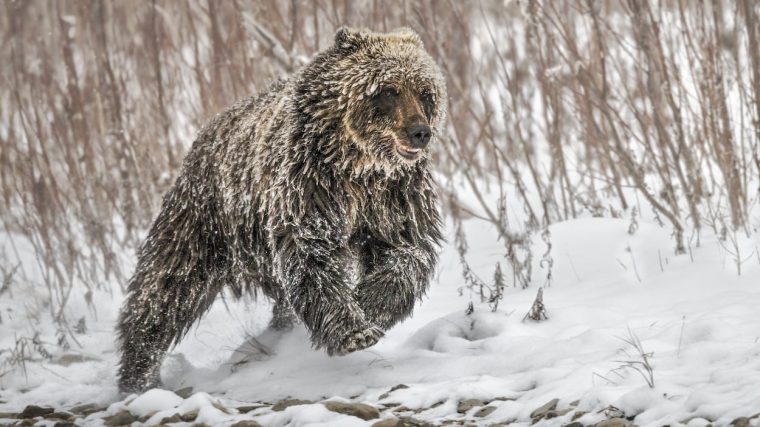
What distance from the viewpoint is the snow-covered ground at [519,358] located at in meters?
3.27

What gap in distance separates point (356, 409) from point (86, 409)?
1.68 meters

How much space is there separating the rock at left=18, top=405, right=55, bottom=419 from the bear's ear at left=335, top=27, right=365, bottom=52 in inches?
91.5

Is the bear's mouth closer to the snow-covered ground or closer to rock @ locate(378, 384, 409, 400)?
the snow-covered ground

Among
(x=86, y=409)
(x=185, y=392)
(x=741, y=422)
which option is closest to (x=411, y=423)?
(x=741, y=422)

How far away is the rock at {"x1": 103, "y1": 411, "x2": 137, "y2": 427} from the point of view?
3975 millimetres

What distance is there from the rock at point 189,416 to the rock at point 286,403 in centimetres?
35

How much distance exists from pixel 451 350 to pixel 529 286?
1.33 meters

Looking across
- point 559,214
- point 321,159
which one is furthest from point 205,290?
point 559,214

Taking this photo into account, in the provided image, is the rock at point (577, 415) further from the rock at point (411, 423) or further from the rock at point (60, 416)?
the rock at point (60, 416)

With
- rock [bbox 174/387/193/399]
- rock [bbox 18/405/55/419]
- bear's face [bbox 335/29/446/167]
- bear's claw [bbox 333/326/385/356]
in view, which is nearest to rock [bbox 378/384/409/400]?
bear's claw [bbox 333/326/385/356]

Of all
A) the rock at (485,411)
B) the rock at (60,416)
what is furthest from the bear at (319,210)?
the rock at (485,411)

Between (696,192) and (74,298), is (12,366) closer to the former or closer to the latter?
(74,298)

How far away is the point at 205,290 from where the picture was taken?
4.82 m

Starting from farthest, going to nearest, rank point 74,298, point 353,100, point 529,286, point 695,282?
point 74,298, point 529,286, point 695,282, point 353,100
